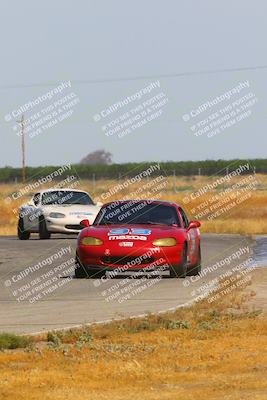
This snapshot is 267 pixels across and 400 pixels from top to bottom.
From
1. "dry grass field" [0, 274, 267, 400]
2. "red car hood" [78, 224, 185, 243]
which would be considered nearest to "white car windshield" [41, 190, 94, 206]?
"red car hood" [78, 224, 185, 243]

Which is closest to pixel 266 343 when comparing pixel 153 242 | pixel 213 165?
pixel 153 242

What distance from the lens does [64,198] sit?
38469mm

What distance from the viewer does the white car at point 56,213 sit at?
36812 mm

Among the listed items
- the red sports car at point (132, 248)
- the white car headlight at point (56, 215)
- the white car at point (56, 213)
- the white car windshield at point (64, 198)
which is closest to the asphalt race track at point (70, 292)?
the red sports car at point (132, 248)

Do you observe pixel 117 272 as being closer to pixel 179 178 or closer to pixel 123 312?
pixel 123 312

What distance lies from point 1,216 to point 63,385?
5663 centimetres

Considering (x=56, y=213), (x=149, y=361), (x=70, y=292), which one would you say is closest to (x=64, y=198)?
(x=56, y=213)

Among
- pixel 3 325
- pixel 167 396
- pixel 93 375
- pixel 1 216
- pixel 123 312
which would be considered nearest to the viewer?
pixel 167 396

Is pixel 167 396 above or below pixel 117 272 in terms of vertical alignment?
above

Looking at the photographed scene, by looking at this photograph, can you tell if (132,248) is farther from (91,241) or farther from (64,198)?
(64,198)

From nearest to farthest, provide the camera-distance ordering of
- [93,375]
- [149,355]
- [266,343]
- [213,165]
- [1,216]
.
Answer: [93,375] < [149,355] < [266,343] < [1,216] < [213,165]

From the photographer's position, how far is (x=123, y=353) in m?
12.6

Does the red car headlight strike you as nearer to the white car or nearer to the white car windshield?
the white car

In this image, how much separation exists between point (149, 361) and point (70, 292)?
848cm
